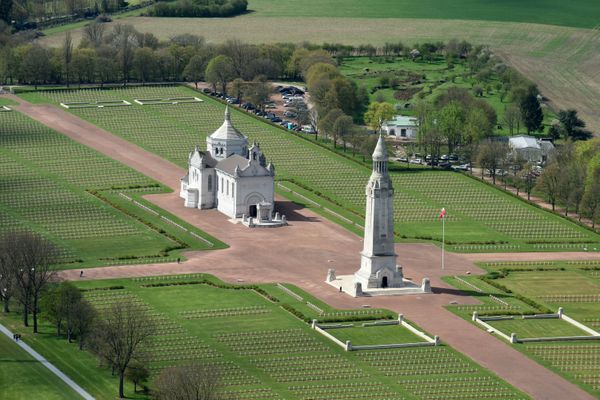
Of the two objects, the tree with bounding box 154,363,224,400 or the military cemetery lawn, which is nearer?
the tree with bounding box 154,363,224,400

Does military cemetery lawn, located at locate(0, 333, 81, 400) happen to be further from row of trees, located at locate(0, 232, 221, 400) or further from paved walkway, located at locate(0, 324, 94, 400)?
row of trees, located at locate(0, 232, 221, 400)

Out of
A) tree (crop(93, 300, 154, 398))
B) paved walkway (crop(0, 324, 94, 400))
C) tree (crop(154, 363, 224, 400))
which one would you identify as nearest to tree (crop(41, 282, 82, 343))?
paved walkway (crop(0, 324, 94, 400))

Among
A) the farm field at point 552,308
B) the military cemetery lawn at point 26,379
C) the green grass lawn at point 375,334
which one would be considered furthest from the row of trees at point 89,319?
the farm field at point 552,308

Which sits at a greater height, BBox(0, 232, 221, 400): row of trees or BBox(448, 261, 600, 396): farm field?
BBox(0, 232, 221, 400): row of trees

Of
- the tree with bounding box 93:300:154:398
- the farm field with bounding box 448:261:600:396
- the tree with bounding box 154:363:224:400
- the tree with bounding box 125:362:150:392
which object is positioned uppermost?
the tree with bounding box 154:363:224:400

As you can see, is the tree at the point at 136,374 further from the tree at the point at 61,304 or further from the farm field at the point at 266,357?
the tree at the point at 61,304

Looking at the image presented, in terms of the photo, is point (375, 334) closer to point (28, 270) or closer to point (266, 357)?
point (266, 357)
